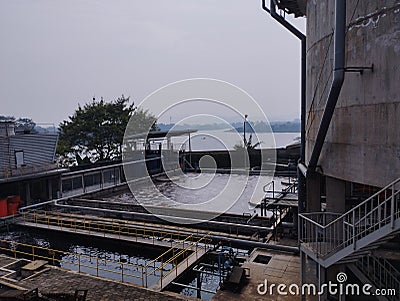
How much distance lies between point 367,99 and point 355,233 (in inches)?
97.7

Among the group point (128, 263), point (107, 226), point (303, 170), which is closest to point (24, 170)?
point (107, 226)

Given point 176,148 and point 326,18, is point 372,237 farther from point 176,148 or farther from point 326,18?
point 176,148

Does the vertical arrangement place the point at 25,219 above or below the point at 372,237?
below

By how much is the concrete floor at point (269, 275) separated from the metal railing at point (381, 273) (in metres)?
2.18

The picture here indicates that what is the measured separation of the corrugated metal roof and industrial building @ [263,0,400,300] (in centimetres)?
1800

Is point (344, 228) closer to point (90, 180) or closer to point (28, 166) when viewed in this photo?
point (28, 166)

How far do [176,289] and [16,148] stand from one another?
48.4 ft

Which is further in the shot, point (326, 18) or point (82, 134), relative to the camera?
point (82, 134)

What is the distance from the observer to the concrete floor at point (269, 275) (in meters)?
9.62

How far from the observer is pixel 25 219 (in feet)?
62.6

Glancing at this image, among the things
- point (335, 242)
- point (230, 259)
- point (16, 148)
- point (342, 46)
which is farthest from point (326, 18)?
point (16, 148)

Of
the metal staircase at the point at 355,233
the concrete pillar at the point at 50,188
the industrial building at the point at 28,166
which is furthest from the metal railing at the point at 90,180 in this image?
the metal staircase at the point at 355,233

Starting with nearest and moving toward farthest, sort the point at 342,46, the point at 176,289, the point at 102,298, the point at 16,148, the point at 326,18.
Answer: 1. the point at 342,46
2. the point at 326,18
3. the point at 102,298
4. the point at 176,289
5. the point at 16,148

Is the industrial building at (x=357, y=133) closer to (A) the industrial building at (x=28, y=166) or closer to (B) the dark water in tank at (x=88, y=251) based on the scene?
(B) the dark water in tank at (x=88, y=251)
